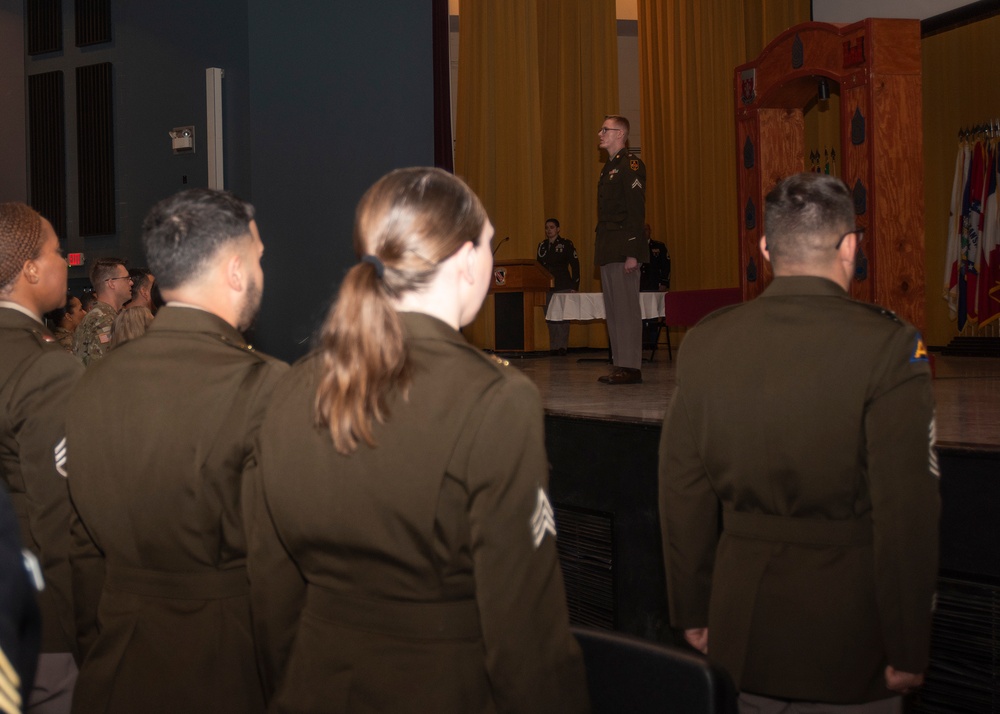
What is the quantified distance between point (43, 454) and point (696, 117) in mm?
10185

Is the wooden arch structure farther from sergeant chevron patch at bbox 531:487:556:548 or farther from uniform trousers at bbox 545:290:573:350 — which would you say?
uniform trousers at bbox 545:290:573:350

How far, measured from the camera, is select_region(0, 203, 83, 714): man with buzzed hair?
188cm

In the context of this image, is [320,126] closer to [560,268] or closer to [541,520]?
[541,520]

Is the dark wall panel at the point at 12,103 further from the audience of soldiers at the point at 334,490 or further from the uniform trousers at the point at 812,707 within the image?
the uniform trousers at the point at 812,707

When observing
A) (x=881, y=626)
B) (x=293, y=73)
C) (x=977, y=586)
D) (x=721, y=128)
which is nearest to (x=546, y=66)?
(x=721, y=128)

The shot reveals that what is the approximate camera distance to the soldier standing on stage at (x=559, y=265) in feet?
33.6

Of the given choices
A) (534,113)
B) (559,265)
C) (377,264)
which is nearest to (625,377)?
(377,264)

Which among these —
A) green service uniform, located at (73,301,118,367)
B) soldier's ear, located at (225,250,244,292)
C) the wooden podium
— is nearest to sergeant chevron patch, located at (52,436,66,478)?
soldier's ear, located at (225,250,244,292)

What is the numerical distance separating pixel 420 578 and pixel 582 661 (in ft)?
0.73

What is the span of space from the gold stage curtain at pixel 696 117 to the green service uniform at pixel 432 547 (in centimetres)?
1016

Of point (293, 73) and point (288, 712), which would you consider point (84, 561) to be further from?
point (293, 73)

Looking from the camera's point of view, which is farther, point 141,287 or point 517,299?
point 517,299

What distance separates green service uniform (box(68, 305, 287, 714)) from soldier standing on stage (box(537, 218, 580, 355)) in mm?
8711

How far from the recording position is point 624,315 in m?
5.64
